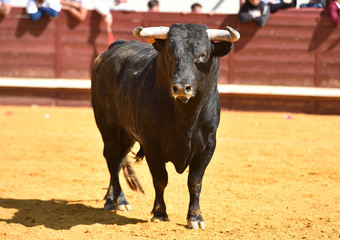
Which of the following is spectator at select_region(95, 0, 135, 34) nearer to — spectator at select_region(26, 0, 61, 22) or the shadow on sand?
spectator at select_region(26, 0, 61, 22)

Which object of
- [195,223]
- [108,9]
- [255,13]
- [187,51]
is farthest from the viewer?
[108,9]

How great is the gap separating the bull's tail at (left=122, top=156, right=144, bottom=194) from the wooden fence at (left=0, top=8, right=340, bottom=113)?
6.40 meters

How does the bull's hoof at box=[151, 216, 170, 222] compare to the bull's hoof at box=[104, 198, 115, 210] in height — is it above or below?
above

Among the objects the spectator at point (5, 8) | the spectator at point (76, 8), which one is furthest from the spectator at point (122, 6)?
the spectator at point (5, 8)

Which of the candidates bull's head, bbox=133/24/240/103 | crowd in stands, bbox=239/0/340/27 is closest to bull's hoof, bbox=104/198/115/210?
bull's head, bbox=133/24/240/103

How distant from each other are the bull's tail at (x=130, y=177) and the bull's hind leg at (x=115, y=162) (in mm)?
51

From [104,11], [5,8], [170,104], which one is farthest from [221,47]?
[5,8]

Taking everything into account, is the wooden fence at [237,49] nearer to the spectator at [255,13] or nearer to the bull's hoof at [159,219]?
the spectator at [255,13]

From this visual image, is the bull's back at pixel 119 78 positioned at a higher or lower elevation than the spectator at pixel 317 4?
higher

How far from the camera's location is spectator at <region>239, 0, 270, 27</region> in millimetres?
10844

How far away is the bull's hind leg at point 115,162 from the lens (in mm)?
4660

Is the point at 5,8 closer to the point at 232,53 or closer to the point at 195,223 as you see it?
the point at 232,53

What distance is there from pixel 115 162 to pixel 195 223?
1.14m

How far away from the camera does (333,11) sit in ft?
35.6
